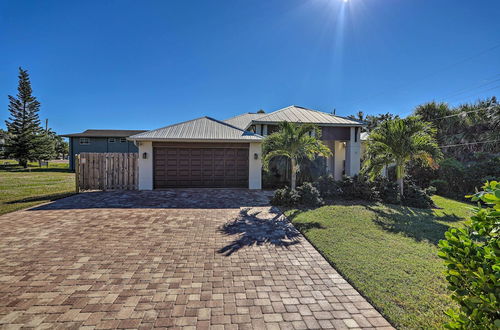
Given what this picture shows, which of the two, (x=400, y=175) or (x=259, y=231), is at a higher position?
(x=400, y=175)

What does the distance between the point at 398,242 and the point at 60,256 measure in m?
6.80

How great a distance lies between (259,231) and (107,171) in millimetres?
9529

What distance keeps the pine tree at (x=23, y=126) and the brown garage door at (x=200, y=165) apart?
27863 mm

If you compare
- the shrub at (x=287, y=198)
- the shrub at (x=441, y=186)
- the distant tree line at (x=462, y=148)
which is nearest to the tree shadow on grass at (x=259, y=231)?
the shrub at (x=287, y=198)

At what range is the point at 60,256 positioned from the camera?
4.16m

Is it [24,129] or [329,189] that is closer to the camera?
[329,189]

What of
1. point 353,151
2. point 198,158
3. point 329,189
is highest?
point 353,151

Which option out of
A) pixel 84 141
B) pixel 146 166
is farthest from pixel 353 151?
pixel 84 141

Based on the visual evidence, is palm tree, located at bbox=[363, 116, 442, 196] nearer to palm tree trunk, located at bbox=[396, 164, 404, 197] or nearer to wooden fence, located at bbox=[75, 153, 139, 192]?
palm tree trunk, located at bbox=[396, 164, 404, 197]

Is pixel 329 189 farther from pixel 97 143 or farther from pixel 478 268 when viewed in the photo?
pixel 97 143

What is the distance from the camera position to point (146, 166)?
1166 centimetres

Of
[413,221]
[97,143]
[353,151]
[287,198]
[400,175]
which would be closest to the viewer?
[413,221]

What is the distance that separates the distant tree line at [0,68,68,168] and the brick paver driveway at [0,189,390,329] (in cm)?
3005

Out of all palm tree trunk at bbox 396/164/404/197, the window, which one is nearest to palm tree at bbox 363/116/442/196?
palm tree trunk at bbox 396/164/404/197
